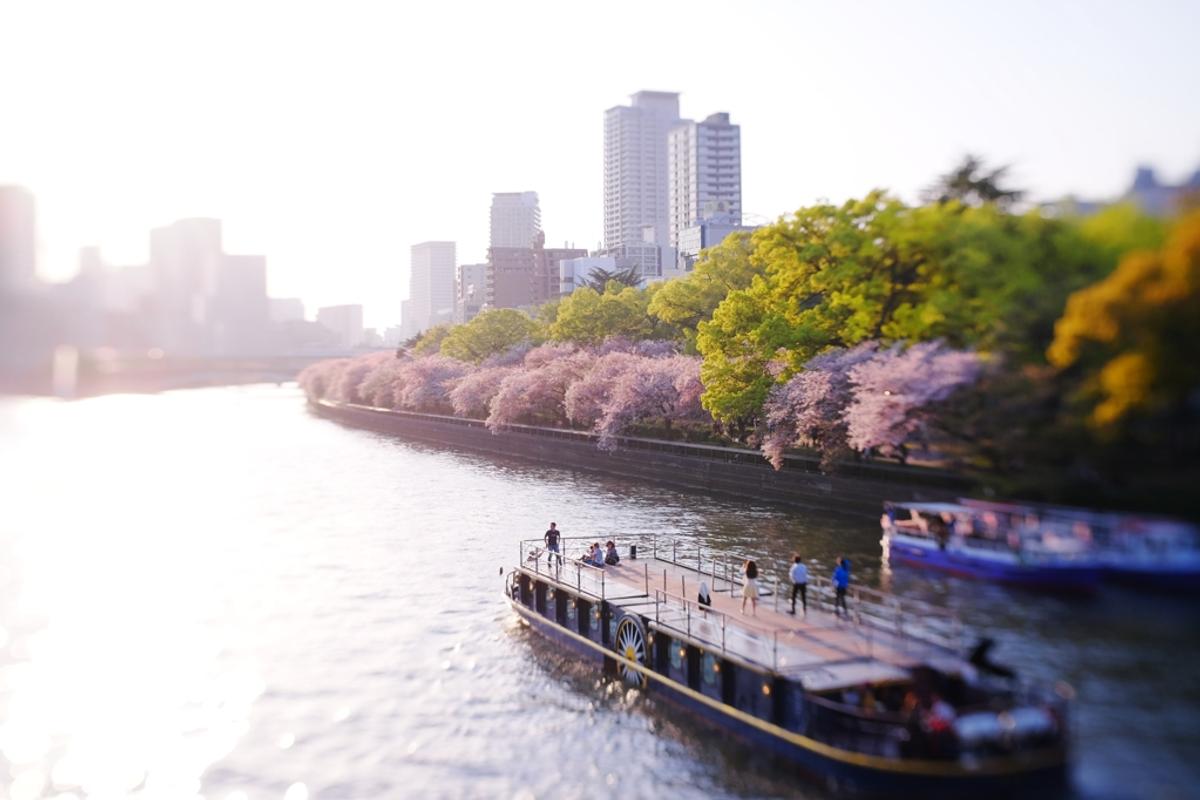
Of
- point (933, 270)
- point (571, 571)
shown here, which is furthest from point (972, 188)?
point (571, 571)

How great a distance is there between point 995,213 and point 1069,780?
9.73 m

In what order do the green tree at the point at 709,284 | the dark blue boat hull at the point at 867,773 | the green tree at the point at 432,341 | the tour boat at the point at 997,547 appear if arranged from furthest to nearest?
1. the green tree at the point at 432,341
2. the green tree at the point at 709,284
3. the dark blue boat hull at the point at 867,773
4. the tour boat at the point at 997,547

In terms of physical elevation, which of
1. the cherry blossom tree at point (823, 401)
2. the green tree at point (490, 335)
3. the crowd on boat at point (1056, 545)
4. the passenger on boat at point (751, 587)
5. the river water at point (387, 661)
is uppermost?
the green tree at point (490, 335)

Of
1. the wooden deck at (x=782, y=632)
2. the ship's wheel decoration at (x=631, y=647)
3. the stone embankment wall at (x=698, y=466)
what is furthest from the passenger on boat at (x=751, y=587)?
the stone embankment wall at (x=698, y=466)

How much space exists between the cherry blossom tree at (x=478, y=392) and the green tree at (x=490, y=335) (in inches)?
722

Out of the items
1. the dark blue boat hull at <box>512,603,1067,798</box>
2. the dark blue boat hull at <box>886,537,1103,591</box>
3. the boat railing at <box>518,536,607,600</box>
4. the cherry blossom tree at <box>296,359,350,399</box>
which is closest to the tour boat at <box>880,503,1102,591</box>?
the dark blue boat hull at <box>886,537,1103,591</box>

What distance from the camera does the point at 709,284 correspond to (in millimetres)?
81500

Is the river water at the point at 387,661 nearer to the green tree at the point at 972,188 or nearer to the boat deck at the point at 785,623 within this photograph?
the boat deck at the point at 785,623

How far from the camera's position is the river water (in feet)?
54.1

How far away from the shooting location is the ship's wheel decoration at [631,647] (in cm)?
2945

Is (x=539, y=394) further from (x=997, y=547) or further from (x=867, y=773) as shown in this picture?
(x=997, y=547)

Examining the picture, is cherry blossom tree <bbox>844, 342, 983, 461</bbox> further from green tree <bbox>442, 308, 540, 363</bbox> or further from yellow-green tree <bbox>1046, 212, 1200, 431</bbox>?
green tree <bbox>442, 308, 540, 363</bbox>

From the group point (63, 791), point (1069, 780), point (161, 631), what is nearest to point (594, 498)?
point (161, 631)

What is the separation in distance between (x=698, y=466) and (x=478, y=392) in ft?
A: 150
